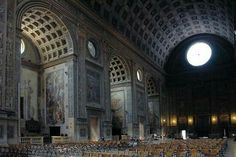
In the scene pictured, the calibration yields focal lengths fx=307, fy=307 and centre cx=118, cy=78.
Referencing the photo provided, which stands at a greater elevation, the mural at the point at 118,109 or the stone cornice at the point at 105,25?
the stone cornice at the point at 105,25

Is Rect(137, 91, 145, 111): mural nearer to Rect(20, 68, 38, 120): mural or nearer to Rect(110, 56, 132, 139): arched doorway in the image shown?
Rect(110, 56, 132, 139): arched doorway

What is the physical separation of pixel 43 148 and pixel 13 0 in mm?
11046

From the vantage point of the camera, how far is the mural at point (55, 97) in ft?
95.3

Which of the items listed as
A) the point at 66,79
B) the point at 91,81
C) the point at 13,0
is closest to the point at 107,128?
the point at 91,81

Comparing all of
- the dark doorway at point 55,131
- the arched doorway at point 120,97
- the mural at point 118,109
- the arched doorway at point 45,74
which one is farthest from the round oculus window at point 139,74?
the dark doorway at point 55,131

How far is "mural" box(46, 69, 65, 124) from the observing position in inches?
1144

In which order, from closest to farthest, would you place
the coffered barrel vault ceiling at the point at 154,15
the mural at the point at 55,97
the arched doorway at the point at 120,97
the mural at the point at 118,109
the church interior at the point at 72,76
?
the church interior at the point at 72,76 < the mural at the point at 55,97 < the coffered barrel vault ceiling at the point at 154,15 < the arched doorway at the point at 120,97 < the mural at the point at 118,109

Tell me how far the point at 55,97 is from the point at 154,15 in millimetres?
21496

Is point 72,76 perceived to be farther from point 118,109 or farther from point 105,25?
point 118,109

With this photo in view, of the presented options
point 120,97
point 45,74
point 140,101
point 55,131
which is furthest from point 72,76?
point 140,101

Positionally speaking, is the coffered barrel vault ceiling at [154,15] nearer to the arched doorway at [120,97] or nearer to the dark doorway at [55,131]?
the arched doorway at [120,97]

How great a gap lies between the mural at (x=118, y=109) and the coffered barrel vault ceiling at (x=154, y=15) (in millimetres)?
8200

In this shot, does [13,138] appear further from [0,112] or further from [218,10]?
[218,10]

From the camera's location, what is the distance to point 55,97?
97.8ft
